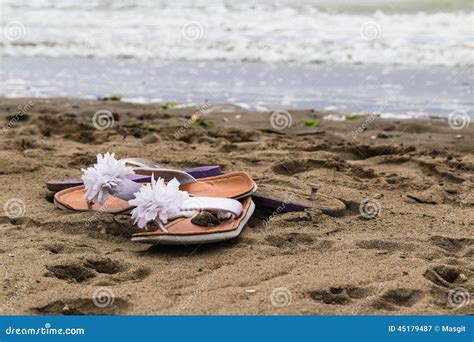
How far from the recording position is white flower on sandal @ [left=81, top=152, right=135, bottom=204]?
4.22 m

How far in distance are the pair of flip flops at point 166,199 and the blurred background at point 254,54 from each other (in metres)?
3.34

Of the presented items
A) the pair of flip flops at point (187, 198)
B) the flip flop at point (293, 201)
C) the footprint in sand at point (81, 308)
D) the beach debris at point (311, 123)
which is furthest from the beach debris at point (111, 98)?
the footprint in sand at point (81, 308)

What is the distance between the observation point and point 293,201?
4.49m

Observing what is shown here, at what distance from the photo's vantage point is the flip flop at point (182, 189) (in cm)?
439

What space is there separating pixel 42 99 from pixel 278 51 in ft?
14.2

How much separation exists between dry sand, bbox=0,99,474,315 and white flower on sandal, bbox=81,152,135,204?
13cm

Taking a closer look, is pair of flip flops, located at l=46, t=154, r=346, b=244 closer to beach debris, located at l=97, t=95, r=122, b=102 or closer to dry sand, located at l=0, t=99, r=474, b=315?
dry sand, located at l=0, t=99, r=474, b=315

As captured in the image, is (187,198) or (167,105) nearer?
(187,198)

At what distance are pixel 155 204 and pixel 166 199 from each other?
0.22 ft

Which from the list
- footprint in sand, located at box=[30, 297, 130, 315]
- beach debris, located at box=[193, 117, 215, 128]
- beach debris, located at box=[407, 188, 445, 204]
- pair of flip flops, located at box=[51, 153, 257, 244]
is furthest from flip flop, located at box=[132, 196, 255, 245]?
beach debris, located at box=[193, 117, 215, 128]

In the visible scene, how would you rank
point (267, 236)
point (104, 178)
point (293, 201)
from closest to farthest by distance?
point (267, 236), point (104, 178), point (293, 201)

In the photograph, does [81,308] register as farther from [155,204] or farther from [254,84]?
[254,84]

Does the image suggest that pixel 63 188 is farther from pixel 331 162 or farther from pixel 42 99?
pixel 42 99

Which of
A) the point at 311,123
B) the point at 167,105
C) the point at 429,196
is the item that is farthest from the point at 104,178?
the point at 167,105
